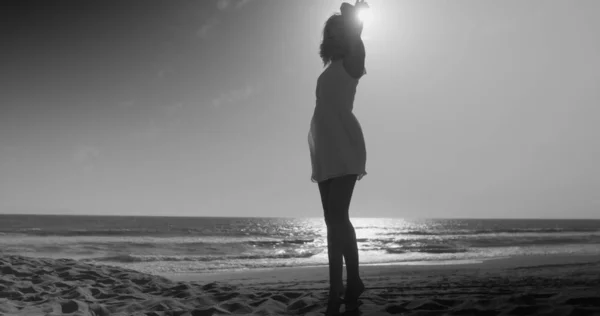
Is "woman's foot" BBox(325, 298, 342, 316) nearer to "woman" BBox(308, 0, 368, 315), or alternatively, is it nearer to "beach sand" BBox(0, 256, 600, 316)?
"woman" BBox(308, 0, 368, 315)

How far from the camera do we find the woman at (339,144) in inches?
94.0

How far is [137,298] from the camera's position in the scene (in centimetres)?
359

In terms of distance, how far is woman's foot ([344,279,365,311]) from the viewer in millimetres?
2396

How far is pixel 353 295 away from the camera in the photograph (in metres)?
2.41

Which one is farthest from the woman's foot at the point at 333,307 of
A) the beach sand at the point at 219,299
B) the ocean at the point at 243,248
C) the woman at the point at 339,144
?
the ocean at the point at 243,248

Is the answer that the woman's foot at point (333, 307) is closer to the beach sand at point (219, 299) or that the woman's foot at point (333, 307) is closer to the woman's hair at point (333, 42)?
the beach sand at point (219, 299)

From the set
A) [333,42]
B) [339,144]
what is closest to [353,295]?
[339,144]

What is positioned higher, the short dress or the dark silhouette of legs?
the short dress

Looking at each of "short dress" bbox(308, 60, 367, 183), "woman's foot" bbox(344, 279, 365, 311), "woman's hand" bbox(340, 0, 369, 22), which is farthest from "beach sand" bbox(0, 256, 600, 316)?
"woman's hand" bbox(340, 0, 369, 22)

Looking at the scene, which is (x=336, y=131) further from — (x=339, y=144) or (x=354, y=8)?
(x=354, y=8)

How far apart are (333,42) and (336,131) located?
663 millimetres

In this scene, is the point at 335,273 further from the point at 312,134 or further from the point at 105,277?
the point at 105,277

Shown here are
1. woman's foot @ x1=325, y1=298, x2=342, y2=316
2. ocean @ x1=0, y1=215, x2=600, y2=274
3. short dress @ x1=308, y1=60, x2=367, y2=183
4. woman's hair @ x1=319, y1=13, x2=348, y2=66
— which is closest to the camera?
woman's foot @ x1=325, y1=298, x2=342, y2=316

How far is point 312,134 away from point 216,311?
150 centimetres
